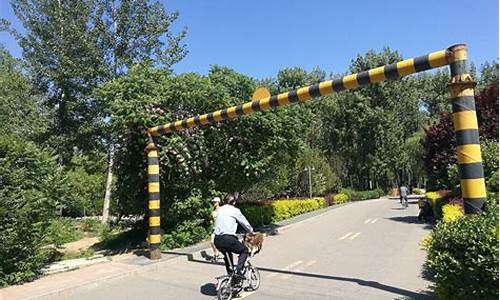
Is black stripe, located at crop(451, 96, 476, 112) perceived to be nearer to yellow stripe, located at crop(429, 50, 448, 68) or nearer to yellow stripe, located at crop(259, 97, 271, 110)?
yellow stripe, located at crop(429, 50, 448, 68)

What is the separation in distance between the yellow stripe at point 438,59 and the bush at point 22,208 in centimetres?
889

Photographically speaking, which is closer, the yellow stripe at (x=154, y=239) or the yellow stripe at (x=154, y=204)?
the yellow stripe at (x=154, y=239)

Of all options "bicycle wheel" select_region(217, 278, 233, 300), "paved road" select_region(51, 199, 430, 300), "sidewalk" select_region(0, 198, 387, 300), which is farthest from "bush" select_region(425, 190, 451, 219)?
"bicycle wheel" select_region(217, 278, 233, 300)

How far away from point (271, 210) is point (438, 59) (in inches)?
616

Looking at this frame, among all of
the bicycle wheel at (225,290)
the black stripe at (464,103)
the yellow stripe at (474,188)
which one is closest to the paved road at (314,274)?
the bicycle wheel at (225,290)

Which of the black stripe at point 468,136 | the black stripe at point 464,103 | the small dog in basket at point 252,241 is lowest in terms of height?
the small dog in basket at point 252,241

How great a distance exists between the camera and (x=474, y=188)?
7.07 meters

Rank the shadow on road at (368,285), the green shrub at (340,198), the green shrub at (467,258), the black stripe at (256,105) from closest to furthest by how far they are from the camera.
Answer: the green shrub at (467,258), the shadow on road at (368,285), the black stripe at (256,105), the green shrub at (340,198)

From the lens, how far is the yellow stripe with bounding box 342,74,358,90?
9.01m

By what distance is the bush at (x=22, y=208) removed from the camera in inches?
401

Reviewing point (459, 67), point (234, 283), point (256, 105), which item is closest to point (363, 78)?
point (459, 67)

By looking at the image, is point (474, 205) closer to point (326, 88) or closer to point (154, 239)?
point (326, 88)

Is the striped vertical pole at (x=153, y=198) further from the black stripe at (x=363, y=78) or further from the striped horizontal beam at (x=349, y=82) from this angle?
the black stripe at (x=363, y=78)

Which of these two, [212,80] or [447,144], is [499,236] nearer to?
[212,80]
